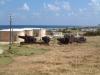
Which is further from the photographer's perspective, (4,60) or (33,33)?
(33,33)

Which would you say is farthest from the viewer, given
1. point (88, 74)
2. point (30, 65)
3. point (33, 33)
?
point (33, 33)

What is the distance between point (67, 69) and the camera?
47.5ft

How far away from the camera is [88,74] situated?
1328 cm

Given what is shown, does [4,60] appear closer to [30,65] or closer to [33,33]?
[30,65]

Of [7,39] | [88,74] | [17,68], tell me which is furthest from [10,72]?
[7,39]

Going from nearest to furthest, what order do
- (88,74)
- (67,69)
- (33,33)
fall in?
1. (88,74)
2. (67,69)
3. (33,33)

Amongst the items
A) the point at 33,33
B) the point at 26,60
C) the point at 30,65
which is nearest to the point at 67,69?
the point at 30,65

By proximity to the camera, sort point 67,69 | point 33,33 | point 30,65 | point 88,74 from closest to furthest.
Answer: point 88,74
point 67,69
point 30,65
point 33,33

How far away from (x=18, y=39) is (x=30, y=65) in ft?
58.3

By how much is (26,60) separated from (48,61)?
1.30 metres

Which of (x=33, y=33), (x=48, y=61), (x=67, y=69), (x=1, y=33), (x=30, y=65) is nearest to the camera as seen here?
(x=67, y=69)

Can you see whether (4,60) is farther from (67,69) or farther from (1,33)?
(1,33)

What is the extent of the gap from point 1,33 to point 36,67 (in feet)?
→ 60.6

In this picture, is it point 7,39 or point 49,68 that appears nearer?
point 49,68
